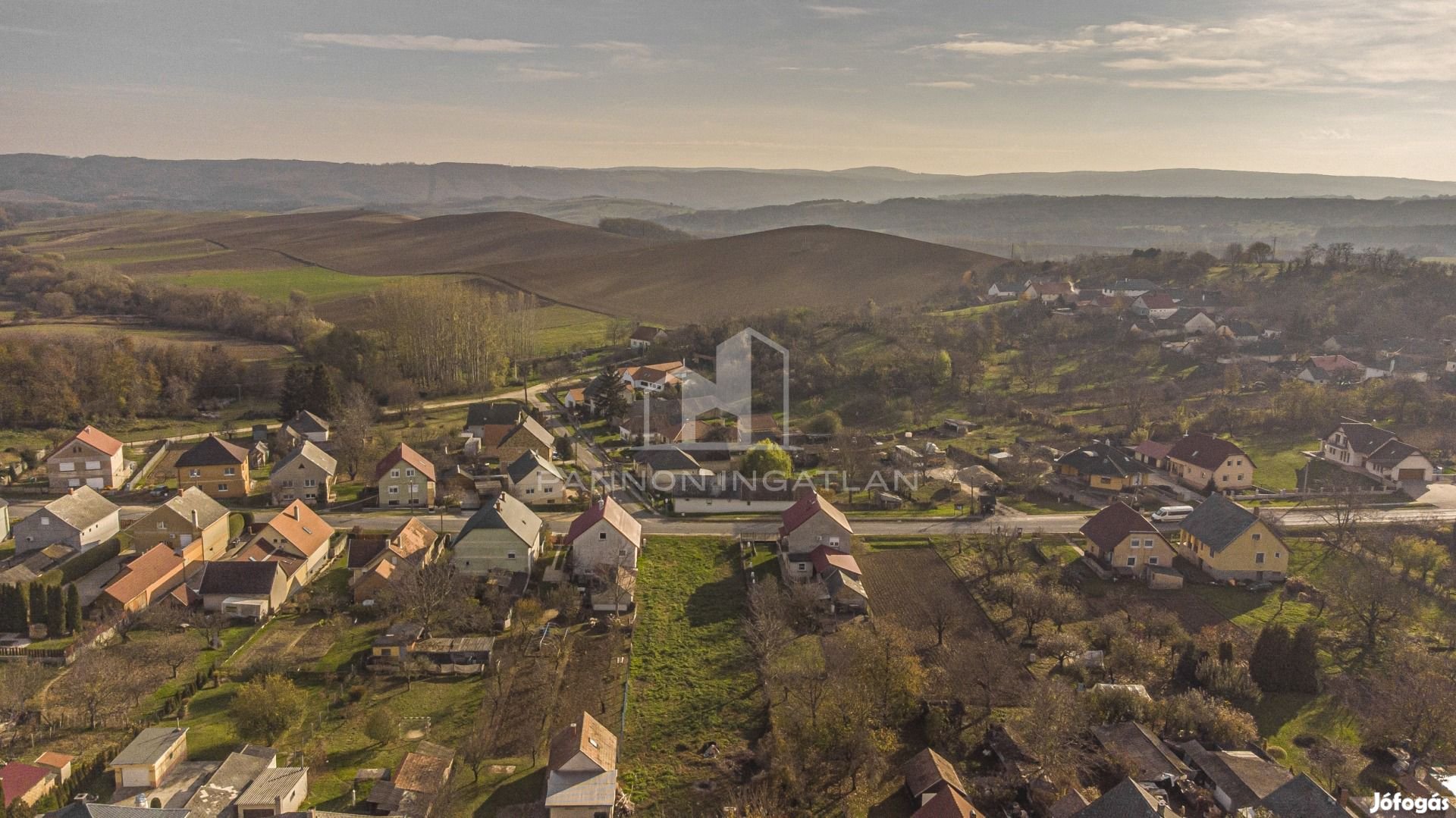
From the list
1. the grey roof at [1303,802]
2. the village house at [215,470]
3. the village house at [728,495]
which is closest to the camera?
the grey roof at [1303,802]

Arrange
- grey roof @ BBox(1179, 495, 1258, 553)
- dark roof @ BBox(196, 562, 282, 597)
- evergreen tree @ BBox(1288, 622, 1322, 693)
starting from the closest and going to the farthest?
evergreen tree @ BBox(1288, 622, 1322, 693) → dark roof @ BBox(196, 562, 282, 597) → grey roof @ BBox(1179, 495, 1258, 553)

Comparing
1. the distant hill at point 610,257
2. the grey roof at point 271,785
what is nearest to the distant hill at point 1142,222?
the distant hill at point 610,257

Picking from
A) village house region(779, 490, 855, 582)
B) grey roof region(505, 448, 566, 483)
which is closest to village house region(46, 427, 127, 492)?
grey roof region(505, 448, 566, 483)

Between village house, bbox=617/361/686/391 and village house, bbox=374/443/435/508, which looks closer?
village house, bbox=374/443/435/508

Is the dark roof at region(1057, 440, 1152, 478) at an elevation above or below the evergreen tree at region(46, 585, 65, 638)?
above

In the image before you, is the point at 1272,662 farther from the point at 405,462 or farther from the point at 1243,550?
the point at 405,462

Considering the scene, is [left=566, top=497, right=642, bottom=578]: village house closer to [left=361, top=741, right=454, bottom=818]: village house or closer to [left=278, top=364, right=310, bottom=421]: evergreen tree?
[left=361, top=741, right=454, bottom=818]: village house

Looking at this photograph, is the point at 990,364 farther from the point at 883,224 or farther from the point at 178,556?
the point at 883,224

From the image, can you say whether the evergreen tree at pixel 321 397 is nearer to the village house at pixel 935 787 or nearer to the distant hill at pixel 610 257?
the distant hill at pixel 610 257
